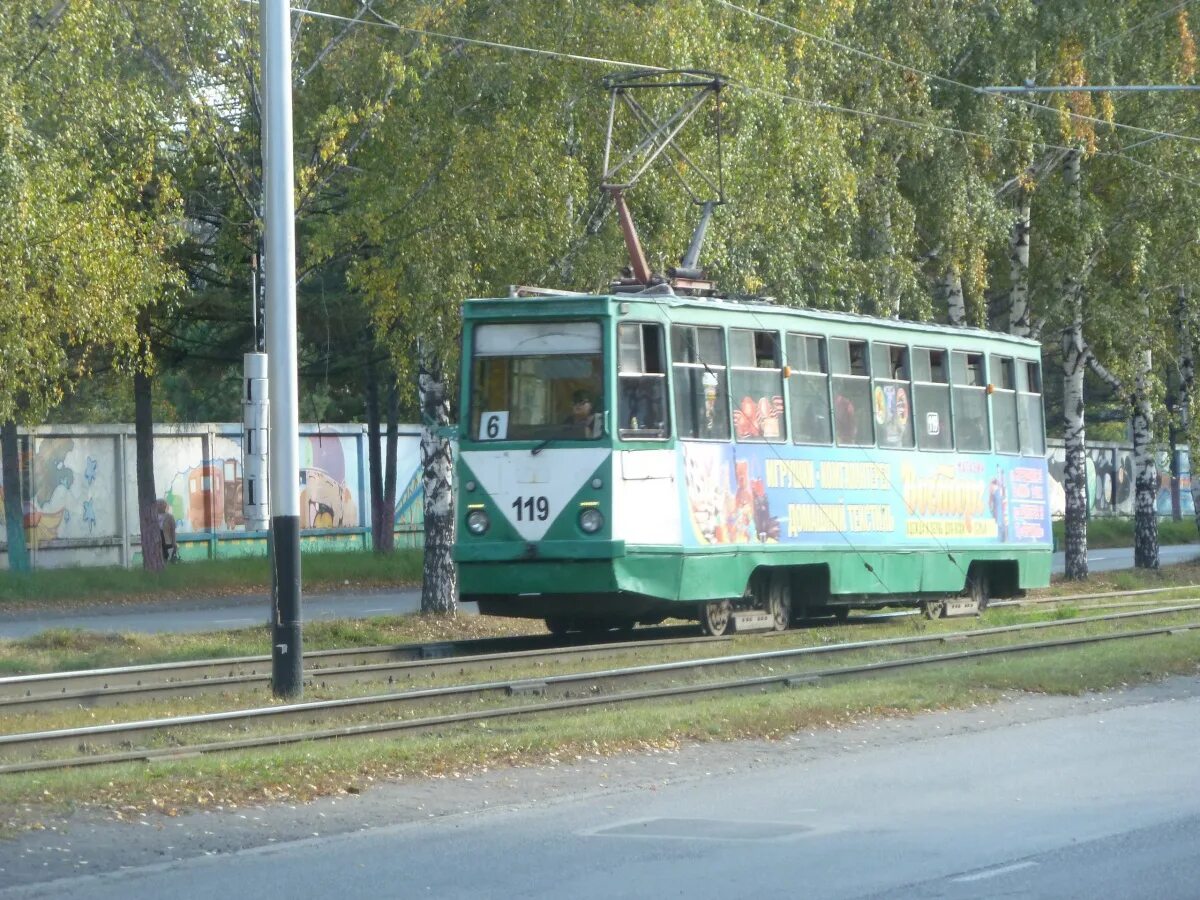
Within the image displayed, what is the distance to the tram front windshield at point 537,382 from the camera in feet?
59.4

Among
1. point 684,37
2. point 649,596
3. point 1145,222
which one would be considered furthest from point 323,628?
point 1145,222

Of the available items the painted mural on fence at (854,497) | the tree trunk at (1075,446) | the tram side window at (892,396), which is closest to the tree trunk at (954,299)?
the tree trunk at (1075,446)

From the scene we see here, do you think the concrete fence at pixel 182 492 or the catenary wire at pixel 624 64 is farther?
the concrete fence at pixel 182 492

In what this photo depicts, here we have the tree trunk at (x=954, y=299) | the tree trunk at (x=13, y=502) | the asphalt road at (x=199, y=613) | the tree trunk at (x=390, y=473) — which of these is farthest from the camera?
the tree trunk at (x=390, y=473)

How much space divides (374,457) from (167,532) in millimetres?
4389

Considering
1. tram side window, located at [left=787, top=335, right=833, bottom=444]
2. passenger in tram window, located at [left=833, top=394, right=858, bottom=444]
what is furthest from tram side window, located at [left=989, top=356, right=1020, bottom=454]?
tram side window, located at [left=787, top=335, right=833, bottom=444]

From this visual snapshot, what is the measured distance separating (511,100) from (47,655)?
7824mm

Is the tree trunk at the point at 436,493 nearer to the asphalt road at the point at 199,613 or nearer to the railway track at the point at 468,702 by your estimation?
the asphalt road at the point at 199,613

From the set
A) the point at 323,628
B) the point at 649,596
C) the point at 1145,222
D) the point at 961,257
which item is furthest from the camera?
the point at 1145,222

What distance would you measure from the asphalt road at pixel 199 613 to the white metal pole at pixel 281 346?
8295 millimetres

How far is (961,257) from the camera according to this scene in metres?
28.2

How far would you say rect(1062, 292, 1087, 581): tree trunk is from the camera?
3203 cm

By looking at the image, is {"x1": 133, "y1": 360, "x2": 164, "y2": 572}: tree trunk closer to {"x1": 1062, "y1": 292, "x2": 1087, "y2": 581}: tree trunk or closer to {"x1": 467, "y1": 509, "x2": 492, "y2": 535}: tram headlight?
{"x1": 467, "y1": 509, "x2": 492, "y2": 535}: tram headlight

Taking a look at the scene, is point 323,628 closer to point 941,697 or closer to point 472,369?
point 472,369
